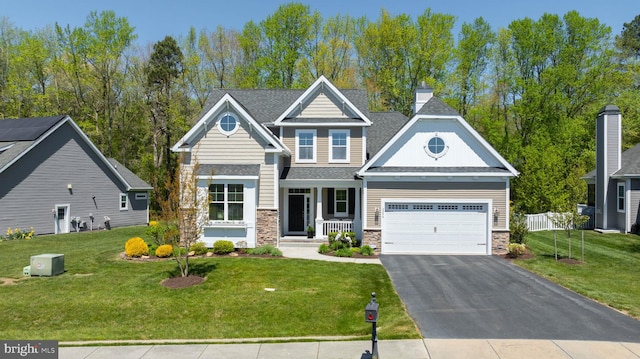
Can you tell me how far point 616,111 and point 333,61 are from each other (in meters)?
25.4

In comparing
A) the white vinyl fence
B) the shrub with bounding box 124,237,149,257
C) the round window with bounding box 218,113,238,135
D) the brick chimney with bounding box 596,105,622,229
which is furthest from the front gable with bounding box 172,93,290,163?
the brick chimney with bounding box 596,105,622,229

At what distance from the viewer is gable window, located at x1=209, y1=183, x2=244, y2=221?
1842 centimetres

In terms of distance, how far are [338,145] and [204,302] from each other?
12.6 m

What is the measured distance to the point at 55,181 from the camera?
26078 millimetres

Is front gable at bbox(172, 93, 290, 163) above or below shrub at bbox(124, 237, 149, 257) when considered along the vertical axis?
above

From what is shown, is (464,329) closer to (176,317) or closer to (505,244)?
(176,317)

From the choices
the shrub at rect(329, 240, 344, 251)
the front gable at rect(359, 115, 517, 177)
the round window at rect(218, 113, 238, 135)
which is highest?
the round window at rect(218, 113, 238, 135)

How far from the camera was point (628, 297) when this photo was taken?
1115 cm

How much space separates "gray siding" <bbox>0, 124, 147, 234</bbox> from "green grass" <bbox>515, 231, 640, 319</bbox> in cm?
2705

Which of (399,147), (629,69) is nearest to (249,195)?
(399,147)

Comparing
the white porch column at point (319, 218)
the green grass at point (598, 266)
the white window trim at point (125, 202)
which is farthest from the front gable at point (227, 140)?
the white window trim at point (125, 202)

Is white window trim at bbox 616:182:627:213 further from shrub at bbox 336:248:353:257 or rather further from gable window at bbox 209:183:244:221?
gable window at bbox 209:183:244:221

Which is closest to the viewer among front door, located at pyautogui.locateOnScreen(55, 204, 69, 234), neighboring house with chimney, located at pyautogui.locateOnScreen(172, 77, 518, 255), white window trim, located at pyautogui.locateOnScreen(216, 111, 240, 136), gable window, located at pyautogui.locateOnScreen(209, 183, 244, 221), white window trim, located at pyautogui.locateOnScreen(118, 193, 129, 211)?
neighboring house with chimney, located at pyautogui.locateOnScreen(172, 77, 518, 255)

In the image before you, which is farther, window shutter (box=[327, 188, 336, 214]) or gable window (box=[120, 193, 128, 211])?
gable window (box=[120, 193, 128, 211])
